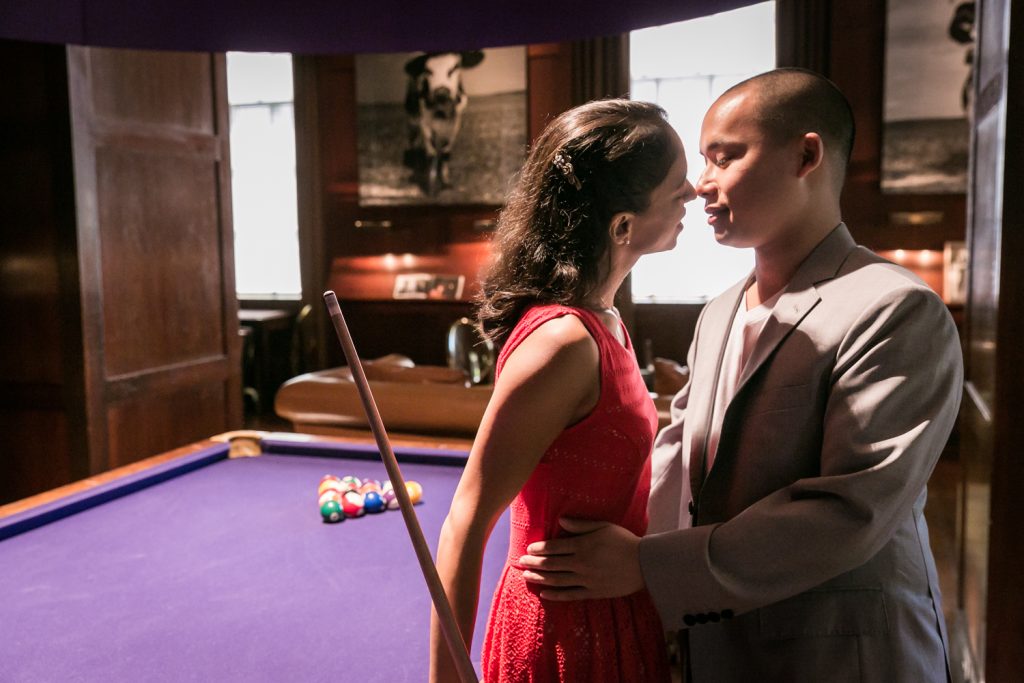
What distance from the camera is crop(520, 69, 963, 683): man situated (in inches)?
41.8

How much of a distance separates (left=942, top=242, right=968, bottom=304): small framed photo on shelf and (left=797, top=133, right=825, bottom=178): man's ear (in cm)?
630

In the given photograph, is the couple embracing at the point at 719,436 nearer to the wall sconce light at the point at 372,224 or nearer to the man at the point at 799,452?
the man at the point at 799,452

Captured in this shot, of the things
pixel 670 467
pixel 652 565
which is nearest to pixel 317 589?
pixel 670 467

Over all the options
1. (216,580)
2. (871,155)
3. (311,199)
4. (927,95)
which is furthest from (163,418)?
(927,95)

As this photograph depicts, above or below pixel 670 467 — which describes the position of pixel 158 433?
below

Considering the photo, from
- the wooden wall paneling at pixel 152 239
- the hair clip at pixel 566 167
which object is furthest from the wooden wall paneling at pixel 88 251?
the hair clip at pixel 566 167

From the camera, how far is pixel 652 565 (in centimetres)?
110

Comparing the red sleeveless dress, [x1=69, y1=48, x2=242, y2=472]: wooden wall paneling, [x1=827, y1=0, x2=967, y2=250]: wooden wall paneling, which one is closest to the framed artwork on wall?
[x1=827, y1=0, x2=967, y2=250]: wooden wall paneling

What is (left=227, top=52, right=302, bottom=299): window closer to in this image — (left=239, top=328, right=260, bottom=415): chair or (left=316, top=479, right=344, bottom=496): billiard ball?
(left=239, top=328, right=260, bottom=415): chair

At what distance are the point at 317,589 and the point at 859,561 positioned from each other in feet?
3.69

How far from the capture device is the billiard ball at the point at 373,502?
229 cm

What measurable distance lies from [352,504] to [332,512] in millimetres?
56

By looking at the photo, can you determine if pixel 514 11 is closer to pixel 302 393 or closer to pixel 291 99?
pixel 302 393

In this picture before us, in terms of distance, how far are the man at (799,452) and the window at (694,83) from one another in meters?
6.59
